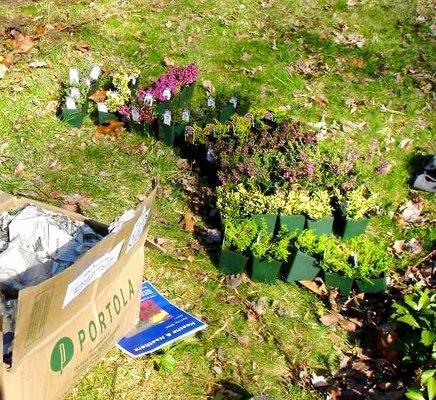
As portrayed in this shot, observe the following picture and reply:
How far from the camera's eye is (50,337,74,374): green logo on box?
3.22 m

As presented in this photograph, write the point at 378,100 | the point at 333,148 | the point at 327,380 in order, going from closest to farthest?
the point at 327,380, the point at 333,148, the point at 378,100

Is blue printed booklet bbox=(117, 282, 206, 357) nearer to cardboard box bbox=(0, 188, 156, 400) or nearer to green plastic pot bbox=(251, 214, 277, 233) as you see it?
cardboard box bbox=(0, 188, 156, 400)

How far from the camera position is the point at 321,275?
5000 mm

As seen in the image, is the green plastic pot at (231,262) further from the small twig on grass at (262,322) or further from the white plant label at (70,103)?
the white plant label at (70,103)

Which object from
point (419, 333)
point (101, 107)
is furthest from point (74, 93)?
point (419, 333)

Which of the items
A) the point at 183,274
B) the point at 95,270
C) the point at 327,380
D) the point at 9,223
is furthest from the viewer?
the point at 183,274

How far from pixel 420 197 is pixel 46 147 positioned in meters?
3.86

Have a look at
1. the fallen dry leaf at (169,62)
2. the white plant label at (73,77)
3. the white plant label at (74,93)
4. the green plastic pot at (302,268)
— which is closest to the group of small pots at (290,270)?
the green plastic pot at (302,268)

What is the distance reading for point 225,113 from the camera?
22.0 feet

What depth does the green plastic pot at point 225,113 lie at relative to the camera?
→ 21.8 ft

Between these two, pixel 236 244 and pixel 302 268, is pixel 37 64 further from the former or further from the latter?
pixel 302 268

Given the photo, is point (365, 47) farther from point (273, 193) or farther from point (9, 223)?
point (9, 223)

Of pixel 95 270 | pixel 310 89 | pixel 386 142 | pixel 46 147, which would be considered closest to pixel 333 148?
pixel 386 142

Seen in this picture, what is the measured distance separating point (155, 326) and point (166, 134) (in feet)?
8.39
